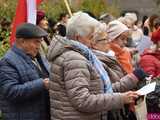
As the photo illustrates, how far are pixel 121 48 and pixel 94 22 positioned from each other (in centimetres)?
166

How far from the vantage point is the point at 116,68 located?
18.3 feet

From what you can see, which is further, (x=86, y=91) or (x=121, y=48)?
(x=121, y=48)

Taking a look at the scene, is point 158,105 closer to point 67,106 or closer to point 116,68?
point 116,68

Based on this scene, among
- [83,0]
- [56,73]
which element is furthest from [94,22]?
[83,0]

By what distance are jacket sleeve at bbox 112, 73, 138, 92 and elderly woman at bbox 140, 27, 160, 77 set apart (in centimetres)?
92

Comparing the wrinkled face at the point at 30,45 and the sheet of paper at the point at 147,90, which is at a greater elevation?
the wrinkled face at the point at 30,45

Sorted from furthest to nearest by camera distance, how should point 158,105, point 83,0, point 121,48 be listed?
point 83,0 → point 121,48 → point 158,105

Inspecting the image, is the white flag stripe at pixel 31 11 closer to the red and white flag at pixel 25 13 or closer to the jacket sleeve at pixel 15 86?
the red and white flag at pixel 25 13

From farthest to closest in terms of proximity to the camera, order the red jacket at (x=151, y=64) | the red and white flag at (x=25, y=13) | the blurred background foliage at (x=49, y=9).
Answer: the blurred background foliage at (x=49, y=9)
the red and white flag at (x=25, y=13)
the red jacket at (x=151, y=64)

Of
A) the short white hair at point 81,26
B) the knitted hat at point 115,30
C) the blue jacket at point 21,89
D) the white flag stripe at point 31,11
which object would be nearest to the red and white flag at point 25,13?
the white flag stripe at point 31,11

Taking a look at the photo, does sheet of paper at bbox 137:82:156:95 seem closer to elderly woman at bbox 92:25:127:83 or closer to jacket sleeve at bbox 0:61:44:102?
elderly woman at bbox 92:25:127:83

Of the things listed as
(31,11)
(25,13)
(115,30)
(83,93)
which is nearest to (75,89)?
(83,93)

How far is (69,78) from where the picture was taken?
182 inches

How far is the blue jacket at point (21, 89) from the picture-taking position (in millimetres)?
5156
